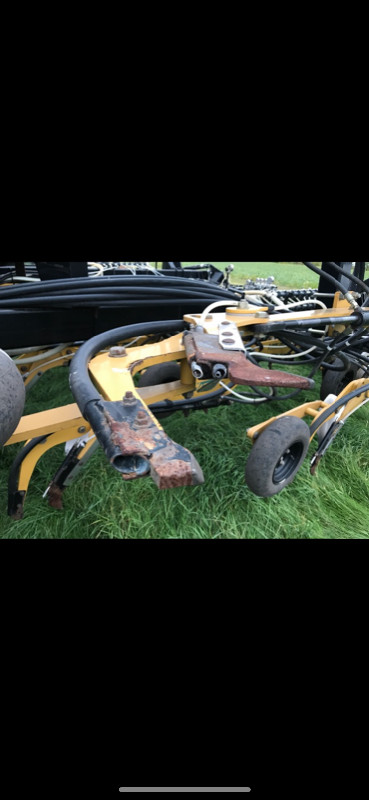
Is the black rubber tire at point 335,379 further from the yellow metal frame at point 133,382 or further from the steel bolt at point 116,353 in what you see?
the steel bolt at point 116,353

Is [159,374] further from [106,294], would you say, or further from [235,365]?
[235,365]

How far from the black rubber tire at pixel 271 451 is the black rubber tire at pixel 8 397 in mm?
876

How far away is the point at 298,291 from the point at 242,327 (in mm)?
1608

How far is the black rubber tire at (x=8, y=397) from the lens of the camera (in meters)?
1.04

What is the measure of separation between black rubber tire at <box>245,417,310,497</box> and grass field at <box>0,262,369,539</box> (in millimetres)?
346

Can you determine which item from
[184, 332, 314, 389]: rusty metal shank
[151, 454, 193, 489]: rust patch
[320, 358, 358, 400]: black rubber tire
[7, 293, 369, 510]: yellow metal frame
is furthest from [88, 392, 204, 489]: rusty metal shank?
[320, 358, 358, 400]: black rubber tire

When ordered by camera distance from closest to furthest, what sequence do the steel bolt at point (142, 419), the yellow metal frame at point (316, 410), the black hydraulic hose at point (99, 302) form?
the steel bolt at point (142, 419), the yellow metal frame at point (316, 410), the black hydraulic hose at point (99, 302)

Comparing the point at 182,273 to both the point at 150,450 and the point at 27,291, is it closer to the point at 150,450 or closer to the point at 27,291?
the point at 27,291

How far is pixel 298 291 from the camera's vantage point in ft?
11.0

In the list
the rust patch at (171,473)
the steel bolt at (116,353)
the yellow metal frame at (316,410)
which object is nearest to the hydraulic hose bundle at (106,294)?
the steel bolt at (116,353)

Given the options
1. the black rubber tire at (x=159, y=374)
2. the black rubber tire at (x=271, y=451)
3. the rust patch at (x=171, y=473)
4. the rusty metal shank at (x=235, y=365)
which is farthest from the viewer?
the black rubber tire at (x=159, y=374)

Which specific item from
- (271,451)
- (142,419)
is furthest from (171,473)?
(271,451)

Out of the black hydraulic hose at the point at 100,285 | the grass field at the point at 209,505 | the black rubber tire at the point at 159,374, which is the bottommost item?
the grass field at the point at 209,505

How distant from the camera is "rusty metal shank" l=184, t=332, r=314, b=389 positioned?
137 cm
